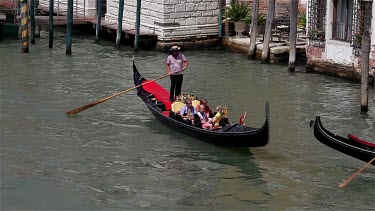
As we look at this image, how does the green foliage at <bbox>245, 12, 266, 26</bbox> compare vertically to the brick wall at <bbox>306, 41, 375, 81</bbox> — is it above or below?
above

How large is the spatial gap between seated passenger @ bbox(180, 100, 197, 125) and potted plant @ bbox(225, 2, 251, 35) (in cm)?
784

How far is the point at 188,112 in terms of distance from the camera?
12328mm

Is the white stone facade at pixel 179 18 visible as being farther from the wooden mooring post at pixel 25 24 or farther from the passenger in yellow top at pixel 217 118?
the passenger in yellow top at pixel 217 118

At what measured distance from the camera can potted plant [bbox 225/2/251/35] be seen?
20.0 meters

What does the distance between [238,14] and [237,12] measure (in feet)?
0.17

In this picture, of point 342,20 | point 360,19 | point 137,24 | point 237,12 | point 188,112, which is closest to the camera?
point 188,112

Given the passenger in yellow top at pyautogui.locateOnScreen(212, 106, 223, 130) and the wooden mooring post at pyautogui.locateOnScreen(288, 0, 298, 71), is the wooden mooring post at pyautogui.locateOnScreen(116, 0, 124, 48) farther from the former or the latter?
the passenger in yellow top at pyautogui.locateOnScreen(212, 106, 223, 130)

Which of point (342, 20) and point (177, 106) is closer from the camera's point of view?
point (177, 106)

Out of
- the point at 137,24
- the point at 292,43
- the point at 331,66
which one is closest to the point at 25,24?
the point at 137,24

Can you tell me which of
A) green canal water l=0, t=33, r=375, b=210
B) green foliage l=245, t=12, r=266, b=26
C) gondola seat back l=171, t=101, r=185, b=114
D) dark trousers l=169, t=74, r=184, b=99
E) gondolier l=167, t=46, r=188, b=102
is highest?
green foliage l=245, t=12, r=266, b=26

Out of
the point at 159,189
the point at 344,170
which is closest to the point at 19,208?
the point at 159,189

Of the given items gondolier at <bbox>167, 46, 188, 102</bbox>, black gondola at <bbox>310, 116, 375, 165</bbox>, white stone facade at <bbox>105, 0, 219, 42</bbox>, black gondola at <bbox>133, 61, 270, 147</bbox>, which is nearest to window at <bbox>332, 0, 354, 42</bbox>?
gondolier at <bbox>167, 46, 188, 102</bbox>

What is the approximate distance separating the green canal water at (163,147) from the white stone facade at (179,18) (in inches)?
96.2

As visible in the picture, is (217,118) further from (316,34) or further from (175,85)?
(316,34)
